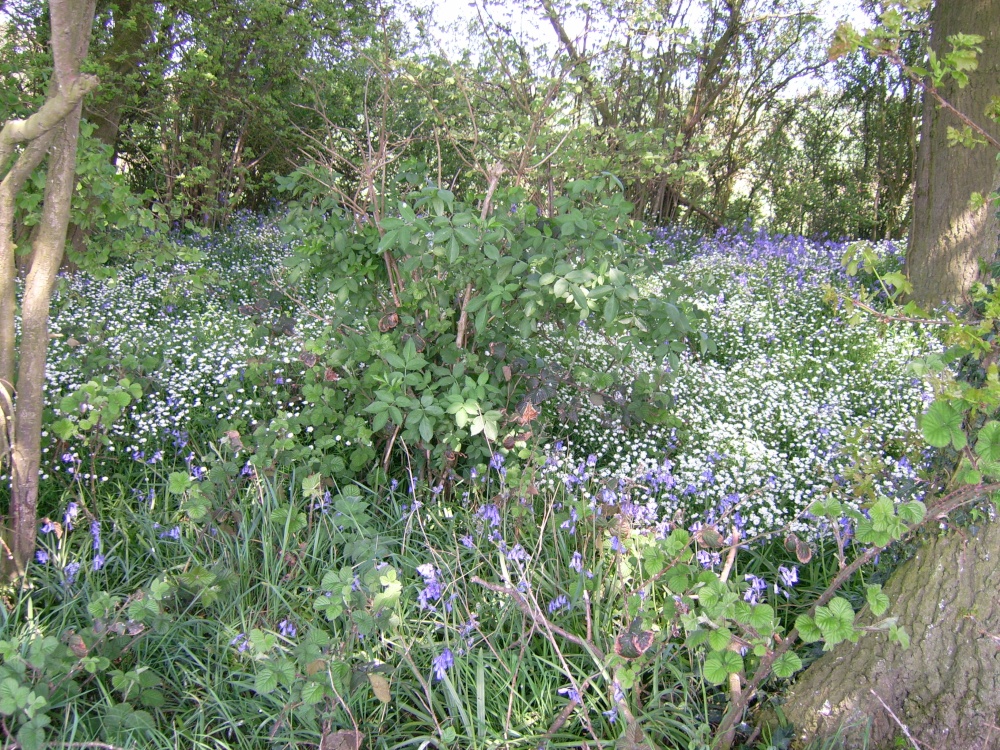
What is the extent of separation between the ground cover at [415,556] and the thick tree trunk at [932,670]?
9.7 inches

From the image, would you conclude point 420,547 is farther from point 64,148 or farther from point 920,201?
point 920,201

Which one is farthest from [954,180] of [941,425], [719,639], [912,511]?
[719,639]

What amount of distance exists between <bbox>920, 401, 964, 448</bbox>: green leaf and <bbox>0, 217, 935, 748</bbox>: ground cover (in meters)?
0.40

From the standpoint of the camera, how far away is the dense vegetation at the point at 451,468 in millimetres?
2070

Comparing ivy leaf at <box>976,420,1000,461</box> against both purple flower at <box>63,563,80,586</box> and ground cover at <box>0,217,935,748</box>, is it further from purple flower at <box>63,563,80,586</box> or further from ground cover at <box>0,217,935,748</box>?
purple flower at <box>63,563,80,586</box>

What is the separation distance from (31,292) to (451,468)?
1.76 m

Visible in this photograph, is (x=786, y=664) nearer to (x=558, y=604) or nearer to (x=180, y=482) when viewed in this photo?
(x=558, y=604)

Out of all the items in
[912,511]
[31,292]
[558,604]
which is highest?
[31,292]

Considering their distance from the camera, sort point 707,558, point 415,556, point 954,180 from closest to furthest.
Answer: point 707,558 < point 415,556 < point 954,180

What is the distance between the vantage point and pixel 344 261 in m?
3.20

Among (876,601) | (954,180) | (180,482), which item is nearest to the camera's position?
(876,601)

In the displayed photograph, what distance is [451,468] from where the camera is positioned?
130 inches

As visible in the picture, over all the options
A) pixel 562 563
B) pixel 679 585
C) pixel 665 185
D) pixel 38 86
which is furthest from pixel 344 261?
pixel 665 185

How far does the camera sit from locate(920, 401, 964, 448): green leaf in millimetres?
1721
